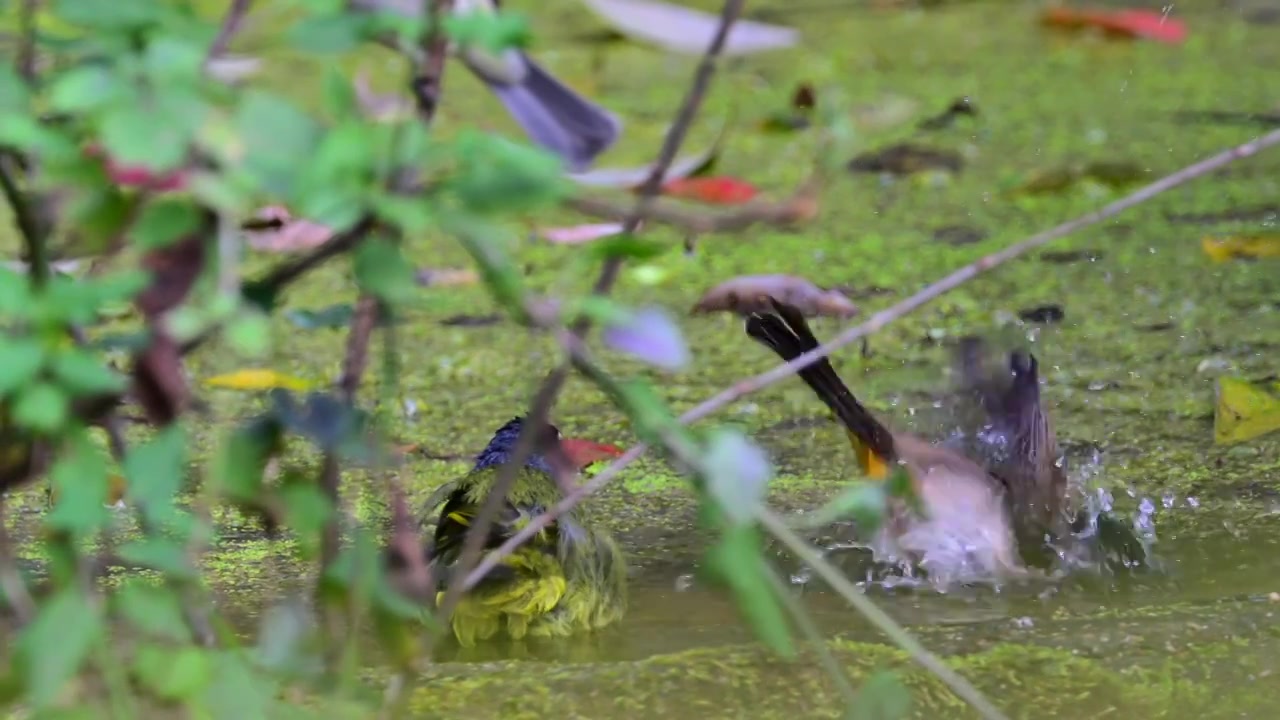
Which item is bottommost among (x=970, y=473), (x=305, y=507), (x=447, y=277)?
(x=447, y=277)

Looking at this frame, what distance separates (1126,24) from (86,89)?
4.49 m

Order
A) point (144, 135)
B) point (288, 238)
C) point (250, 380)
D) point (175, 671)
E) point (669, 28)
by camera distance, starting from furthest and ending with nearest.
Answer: point (288, 238)
point (250, 380)
point (669, 28)
point (175, 671)
point (144, 135)

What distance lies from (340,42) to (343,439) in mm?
232

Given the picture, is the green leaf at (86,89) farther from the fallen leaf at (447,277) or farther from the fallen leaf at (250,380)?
the fallen leaf at (447,277)

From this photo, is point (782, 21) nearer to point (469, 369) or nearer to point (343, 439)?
point (469, 369)

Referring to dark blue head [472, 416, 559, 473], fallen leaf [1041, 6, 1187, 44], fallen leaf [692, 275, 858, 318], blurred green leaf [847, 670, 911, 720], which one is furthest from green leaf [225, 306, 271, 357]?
fallen leaf [1041, 6, 1187, 44]

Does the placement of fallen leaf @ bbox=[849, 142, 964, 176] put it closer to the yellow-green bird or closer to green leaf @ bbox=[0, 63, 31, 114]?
the yellow-green bird

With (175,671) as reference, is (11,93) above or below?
above

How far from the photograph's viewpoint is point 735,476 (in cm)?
→ 81

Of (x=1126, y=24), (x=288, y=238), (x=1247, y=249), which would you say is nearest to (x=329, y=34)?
(x=288, y=238)

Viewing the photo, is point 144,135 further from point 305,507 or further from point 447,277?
point 447,277

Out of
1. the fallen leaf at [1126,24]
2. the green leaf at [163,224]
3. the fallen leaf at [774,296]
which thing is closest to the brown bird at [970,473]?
the fallen leaf at [774,296]

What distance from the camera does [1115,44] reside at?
4945 millimetres

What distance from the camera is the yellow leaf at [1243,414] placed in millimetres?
2328
